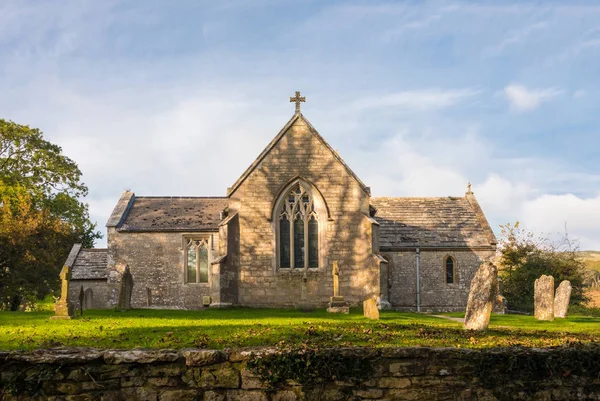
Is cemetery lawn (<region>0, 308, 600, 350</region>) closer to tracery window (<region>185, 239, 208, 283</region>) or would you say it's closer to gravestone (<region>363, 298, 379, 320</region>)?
gravestone (<region>363, 298, 379, 320</region>)

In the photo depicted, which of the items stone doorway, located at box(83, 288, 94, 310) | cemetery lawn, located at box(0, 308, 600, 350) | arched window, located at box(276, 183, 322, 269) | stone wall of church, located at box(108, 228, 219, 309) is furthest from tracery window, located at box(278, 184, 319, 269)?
stone doorway, located at box(83, 288, 94, 310)

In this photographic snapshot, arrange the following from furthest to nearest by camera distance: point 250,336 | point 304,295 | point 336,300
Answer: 1. point 304,295
2. point 336,300
3. point 250,336

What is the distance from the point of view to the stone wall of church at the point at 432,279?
1324 inches

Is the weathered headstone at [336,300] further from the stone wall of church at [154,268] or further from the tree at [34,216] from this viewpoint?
the tree at [34,216]

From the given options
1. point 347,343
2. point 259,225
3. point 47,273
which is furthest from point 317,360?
point 47,273

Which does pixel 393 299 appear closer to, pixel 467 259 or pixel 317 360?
pixel 467 259

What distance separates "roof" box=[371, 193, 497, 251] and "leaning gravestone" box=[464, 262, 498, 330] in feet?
56.4

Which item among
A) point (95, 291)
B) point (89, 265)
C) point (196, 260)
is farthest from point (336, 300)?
point (89, 265)

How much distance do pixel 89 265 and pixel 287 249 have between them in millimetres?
13545

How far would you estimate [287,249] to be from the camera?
1097 inches

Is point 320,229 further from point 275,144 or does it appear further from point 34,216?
point 34,216

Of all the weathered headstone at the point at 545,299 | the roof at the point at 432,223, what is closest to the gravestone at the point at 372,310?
the weathered headstone at the point at 545,299

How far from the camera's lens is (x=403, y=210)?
3738 centimetres

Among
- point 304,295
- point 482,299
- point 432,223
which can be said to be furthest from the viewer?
point 432,223
